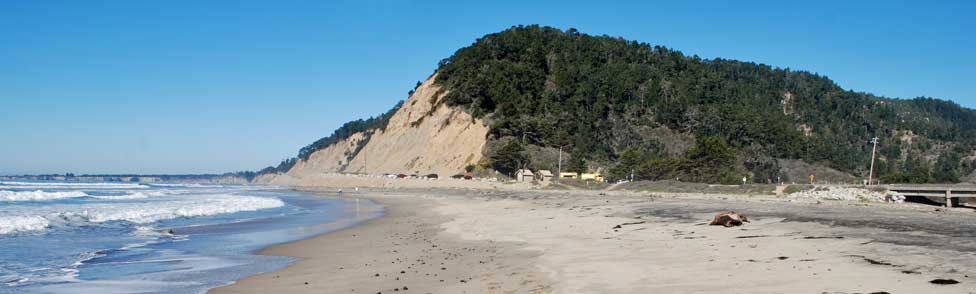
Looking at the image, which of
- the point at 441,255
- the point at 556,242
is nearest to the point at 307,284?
the point at 441,255

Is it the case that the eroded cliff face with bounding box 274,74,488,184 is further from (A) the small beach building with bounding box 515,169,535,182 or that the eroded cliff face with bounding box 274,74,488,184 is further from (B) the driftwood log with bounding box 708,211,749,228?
(B) the driftwood log with bounding box 708,211,749,228

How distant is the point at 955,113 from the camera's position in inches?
7165

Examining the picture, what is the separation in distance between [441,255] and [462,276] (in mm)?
3386

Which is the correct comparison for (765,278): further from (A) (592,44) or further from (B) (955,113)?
(B) (955,113)

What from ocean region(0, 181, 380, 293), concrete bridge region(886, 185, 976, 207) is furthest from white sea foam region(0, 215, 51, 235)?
concrete bridge region(886, 185, 976, 207)

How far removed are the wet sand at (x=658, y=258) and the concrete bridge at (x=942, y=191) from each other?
18.3 feet

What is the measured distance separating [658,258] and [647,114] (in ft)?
302

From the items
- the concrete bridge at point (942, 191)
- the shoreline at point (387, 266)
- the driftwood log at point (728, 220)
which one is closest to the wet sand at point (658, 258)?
the shoreline at point (387, 266)

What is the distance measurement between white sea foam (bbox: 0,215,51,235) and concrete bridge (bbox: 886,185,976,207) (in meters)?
29.6

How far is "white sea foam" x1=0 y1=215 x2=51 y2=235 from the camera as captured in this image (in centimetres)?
2137

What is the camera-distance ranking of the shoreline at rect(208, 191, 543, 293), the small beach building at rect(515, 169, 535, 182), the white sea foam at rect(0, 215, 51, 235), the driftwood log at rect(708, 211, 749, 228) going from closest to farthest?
the shoreline at rect(208, 191, 543, 293) < the driftwood log at rect(708, 211, 749, 228) < the white sea foam at rect(0, 215, 51, 235) < the small beach building at rect(515, 169, 535, 182)

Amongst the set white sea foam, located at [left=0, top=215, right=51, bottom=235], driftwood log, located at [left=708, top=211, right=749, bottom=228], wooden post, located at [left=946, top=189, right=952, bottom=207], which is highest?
wooden post, located at [left=946, top=189, right=952, bottom=207]

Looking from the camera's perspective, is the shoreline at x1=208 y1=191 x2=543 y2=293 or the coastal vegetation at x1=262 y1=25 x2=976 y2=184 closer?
the shoreline at x1=208 y1=191 x2=543 y2=293

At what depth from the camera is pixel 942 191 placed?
2536cm
